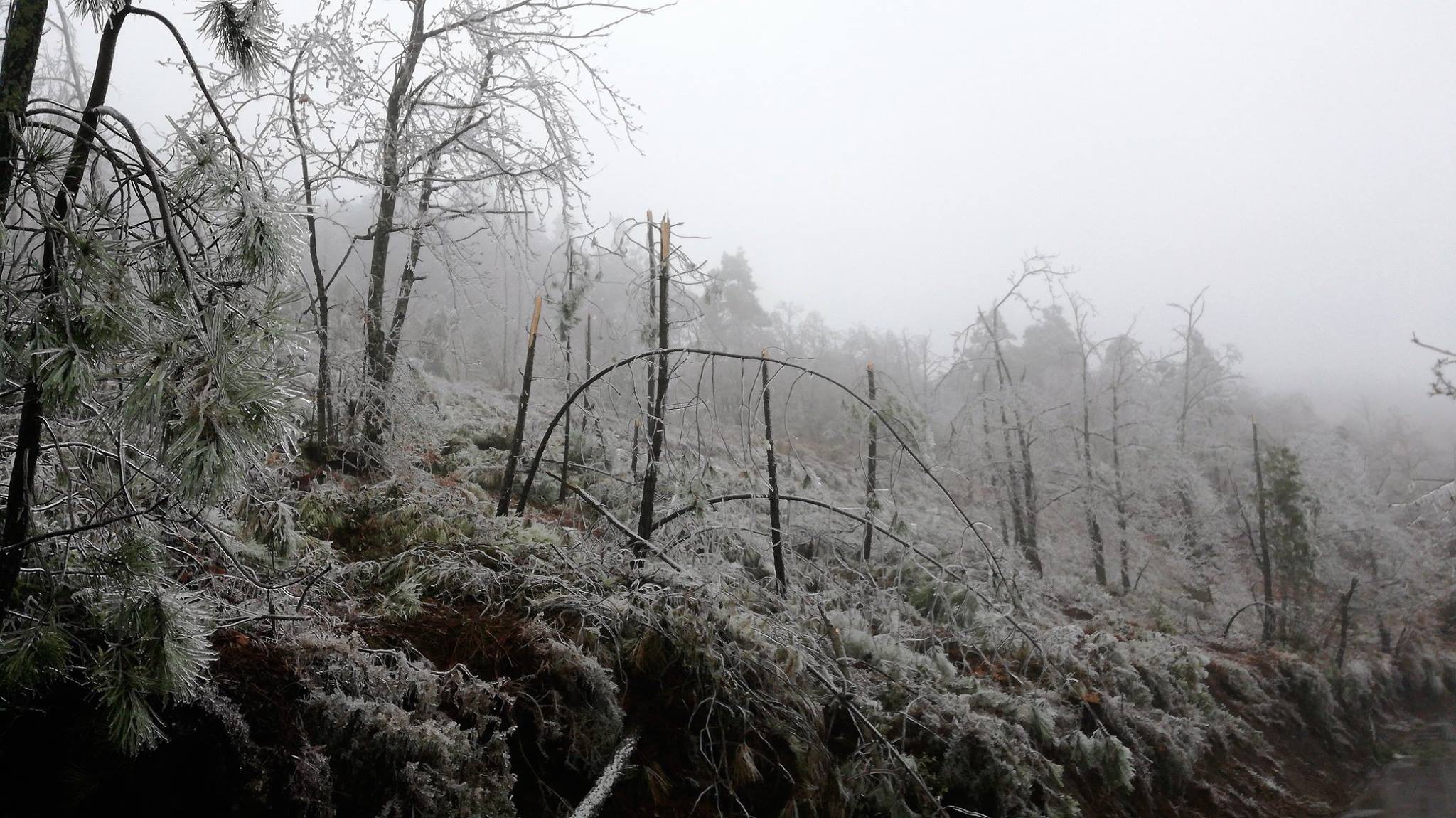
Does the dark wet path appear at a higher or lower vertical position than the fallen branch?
lower

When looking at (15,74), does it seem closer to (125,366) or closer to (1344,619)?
(125,366)

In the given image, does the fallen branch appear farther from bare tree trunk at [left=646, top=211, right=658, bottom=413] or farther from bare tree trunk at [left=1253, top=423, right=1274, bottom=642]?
bare tree trunk at [left=1253, top=423, right=1274, bottom=642]

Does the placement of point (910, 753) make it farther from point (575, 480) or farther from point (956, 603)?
point (575, 480)

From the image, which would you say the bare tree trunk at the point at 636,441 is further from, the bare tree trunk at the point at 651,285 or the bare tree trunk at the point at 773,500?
the bare tree trunk at the point at 773,500

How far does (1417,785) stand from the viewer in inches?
459

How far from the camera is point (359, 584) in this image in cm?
358

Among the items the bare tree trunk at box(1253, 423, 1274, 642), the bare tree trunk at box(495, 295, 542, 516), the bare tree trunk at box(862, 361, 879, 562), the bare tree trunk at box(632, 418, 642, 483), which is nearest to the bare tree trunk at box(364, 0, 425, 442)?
the bare tree trunk at box(495, 295, 542, 516)

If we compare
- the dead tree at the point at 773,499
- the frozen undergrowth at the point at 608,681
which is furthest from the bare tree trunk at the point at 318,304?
the dead tree at the point at 773,499

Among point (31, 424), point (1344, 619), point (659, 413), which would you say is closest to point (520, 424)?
point (659, 413)

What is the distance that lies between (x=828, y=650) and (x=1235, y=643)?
52.6 feet

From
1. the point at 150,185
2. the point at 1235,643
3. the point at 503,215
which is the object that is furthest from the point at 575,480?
the point at 1235,643

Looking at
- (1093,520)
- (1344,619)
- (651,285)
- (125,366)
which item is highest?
(651,285)

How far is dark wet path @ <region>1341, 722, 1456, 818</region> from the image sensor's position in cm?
1016

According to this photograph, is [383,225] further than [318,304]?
Yes
